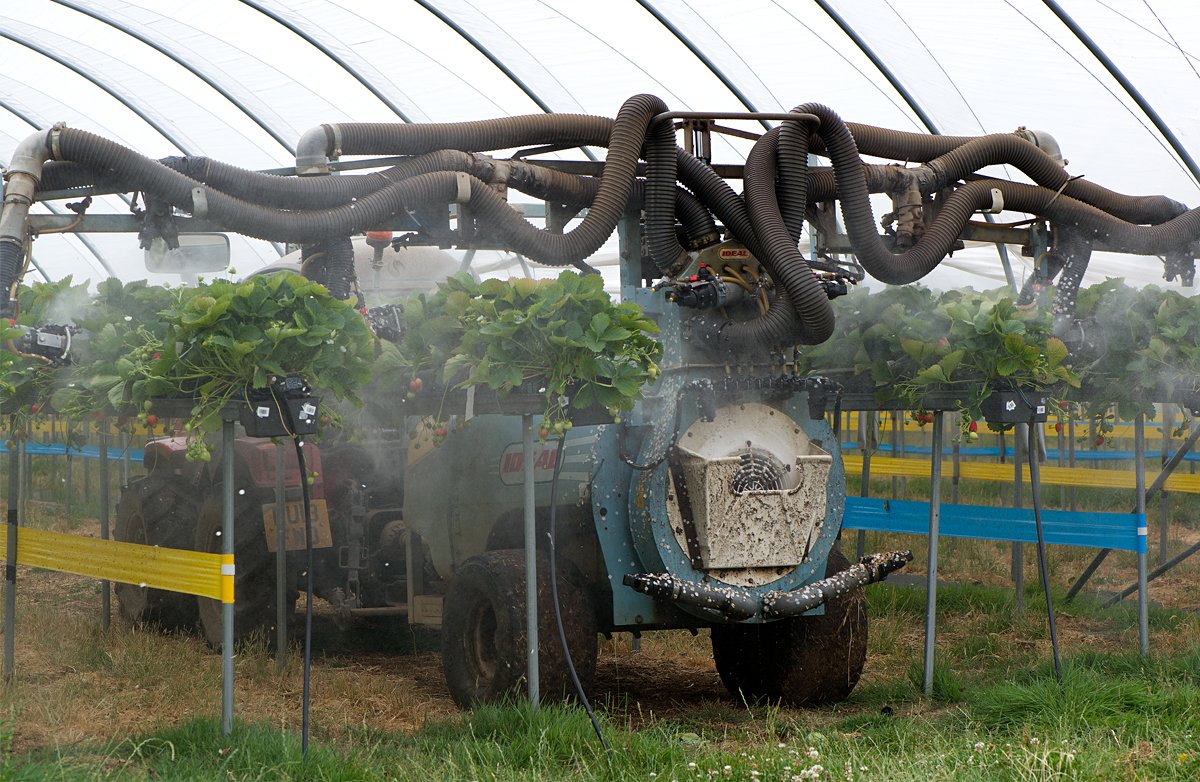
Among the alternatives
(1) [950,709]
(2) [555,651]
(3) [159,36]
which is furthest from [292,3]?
(1) [950,709]

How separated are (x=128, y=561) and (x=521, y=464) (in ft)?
6.43

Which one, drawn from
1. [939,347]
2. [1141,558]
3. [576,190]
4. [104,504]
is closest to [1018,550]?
[1141,558]

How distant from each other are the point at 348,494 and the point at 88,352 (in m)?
1.95

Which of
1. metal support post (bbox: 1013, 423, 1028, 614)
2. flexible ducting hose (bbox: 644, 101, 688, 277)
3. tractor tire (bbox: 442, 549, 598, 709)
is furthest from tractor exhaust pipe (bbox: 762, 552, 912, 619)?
metal support post (bbox: 1013, 423, 1028, 614)

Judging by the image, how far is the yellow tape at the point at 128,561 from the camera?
4527 millimetres

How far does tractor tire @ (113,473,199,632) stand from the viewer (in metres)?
7.19

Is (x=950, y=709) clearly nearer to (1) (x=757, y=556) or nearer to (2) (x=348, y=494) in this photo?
(1) (x=757, y=556)

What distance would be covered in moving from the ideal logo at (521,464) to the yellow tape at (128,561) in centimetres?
165

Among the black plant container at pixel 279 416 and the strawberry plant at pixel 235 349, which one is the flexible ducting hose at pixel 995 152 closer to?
the strawberry plant at pixel 235 349

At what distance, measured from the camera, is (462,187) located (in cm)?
514

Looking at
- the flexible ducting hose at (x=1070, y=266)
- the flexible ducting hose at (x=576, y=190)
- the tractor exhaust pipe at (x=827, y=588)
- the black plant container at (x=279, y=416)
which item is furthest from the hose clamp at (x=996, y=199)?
the black plant container at (x=279, y=416)

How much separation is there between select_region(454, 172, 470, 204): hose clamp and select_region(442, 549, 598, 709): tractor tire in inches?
68.4

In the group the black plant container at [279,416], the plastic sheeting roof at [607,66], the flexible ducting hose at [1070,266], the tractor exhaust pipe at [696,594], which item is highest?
the plastic sheeting roof at [607,66]

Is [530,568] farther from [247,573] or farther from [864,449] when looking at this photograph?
[864,449]
